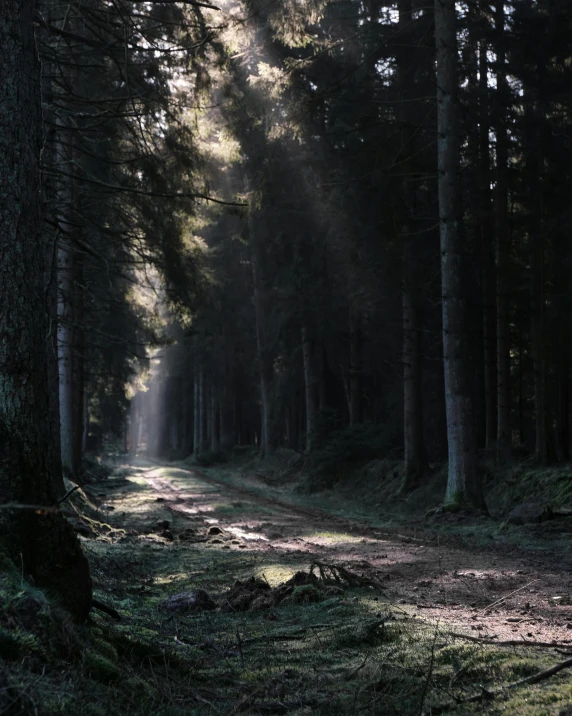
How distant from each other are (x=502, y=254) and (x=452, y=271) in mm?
5379

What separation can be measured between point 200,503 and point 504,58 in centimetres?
1502

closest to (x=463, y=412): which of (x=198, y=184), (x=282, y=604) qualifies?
(x=198, y=184)

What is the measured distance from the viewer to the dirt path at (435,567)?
217 inches

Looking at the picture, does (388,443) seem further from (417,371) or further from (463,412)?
(463,412)

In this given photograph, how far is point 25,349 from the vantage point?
4480 millimetres

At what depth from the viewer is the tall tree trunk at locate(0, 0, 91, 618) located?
431cm

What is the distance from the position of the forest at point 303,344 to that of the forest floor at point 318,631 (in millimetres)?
30

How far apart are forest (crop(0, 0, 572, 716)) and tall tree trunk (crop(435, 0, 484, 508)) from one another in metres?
0.05

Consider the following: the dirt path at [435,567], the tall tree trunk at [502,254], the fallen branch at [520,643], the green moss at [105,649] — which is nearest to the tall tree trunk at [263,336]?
the tall tree trunk at [502,254]

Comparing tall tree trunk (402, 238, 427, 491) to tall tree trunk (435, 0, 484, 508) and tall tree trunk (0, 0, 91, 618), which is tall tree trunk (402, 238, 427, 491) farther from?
tall tree trunk (0, 0, 91, 618)

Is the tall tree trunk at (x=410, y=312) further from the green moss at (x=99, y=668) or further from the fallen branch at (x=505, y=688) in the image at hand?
the green moss at (x=99, y=668)

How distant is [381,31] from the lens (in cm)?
1880

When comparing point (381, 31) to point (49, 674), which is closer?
point (49, 674)

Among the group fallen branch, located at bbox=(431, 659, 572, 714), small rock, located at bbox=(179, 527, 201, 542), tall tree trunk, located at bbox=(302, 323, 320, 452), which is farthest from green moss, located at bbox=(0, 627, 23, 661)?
tall tree trunk, located at bbox=(302, 323, 320, 452)
